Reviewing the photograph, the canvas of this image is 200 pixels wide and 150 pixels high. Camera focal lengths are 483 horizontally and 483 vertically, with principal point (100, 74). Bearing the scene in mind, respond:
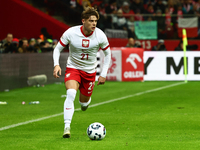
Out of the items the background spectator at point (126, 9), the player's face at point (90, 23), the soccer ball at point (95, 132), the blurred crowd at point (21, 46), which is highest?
the background spectator at point (126, 9)

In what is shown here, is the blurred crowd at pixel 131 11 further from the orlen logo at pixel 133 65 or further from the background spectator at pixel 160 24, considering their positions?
the orlen logo at pixel 133 65

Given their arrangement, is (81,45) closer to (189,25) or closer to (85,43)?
(85,43)

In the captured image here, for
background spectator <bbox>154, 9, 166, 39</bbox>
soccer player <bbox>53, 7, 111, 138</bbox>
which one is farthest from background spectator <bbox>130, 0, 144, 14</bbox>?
soccer player <bbox>53, 7, 111, 138</bbox>

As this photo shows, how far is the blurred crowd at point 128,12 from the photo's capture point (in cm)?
2462

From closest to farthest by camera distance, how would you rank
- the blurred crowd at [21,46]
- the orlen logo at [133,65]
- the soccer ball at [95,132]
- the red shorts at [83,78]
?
the soccer ball at [95,132]
the red shorts at [83,78]
the blurred crowd at [21,46]
the orlen logo at [133,65]

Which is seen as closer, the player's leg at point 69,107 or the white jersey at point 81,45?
the player's leg at point 69,107

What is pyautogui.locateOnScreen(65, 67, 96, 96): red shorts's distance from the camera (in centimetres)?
823

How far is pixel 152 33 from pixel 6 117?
15416mm

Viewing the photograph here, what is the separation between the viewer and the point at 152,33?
80.9 feet

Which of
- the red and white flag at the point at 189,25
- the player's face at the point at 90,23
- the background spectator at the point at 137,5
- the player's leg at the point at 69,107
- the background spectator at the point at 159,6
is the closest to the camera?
the player's leg at the point at 69,107

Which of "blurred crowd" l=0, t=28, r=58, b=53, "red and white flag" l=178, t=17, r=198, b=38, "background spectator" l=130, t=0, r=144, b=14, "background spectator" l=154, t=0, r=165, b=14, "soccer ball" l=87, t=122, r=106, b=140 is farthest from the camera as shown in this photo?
"background spectator" l=154, t=0, r=165, b=14

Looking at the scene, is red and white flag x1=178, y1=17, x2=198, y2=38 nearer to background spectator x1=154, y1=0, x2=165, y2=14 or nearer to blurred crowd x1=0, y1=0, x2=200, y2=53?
blurred crowd x1=0, y1=0, x2=200, y2=53

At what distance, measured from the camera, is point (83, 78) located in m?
8.55

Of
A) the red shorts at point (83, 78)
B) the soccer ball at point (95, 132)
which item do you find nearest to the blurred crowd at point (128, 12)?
the red shorts at point (83, 78)
